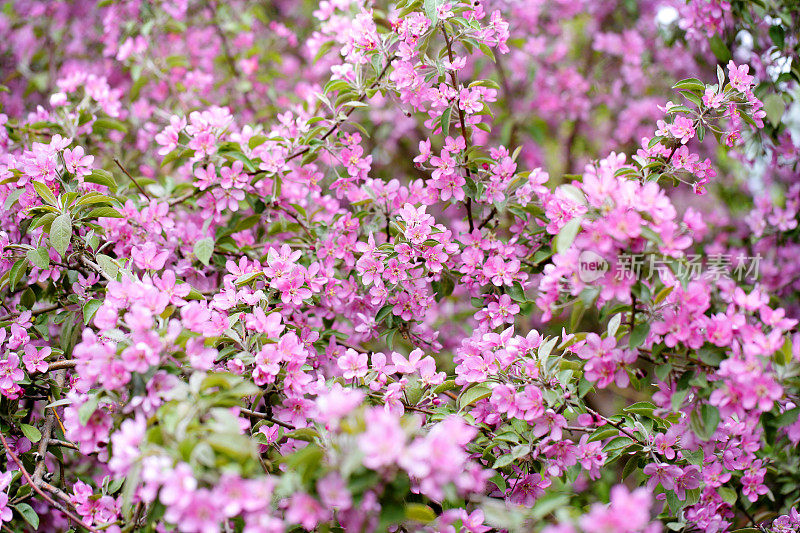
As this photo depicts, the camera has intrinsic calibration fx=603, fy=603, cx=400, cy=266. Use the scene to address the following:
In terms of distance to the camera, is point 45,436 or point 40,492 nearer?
point 40,492

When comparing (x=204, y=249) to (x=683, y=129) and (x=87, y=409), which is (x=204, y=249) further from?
(x=683, y=129)

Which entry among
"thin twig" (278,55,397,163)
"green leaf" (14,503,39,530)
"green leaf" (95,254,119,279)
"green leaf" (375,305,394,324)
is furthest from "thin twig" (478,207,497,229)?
"green leaf" (14,503,39,530)

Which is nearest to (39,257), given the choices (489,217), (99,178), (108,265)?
(108,265)

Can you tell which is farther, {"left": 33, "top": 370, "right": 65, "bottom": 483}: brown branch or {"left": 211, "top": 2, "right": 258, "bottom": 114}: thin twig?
{"left": 211, "top": 2, "right": 258, "bottom": 114}: thin twig

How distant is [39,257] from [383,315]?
88 centimetres

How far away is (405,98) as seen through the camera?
5.59ft

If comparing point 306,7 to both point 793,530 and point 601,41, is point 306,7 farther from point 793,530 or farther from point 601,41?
point 793,530

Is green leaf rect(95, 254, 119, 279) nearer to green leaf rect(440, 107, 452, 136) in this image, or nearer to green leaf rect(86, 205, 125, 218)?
green leaf rect(86, 205, 125, 218)

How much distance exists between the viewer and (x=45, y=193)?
1508 mm

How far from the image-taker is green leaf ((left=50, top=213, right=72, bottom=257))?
144cm

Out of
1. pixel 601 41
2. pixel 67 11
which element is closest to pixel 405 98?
pixel 601 41

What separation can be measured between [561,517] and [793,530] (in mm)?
889

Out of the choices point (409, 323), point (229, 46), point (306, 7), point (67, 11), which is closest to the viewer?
point (409, 323)

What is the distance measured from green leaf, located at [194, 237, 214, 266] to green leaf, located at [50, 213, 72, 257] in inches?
12.9
